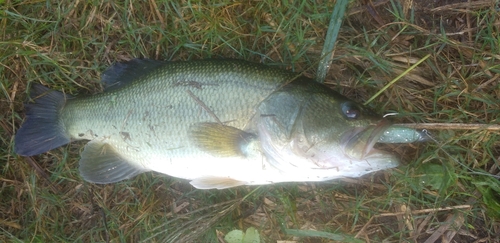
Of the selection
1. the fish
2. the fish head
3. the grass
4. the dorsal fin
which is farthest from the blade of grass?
the dorsal fin

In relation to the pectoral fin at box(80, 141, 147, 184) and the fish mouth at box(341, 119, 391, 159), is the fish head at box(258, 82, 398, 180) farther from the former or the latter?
the pectoral fin at box(80, 141, 147, 184)

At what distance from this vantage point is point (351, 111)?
241cm

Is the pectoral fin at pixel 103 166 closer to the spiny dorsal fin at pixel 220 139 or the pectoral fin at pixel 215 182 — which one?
the pectoral fin at pixel 215 182

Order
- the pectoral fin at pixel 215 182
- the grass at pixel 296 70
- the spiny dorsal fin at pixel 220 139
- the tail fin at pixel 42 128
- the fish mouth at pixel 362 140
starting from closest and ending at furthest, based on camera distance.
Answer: the fish mouth at pixel 362 140, the spiny dorsal fin at pixel 220 139, the pectoral fin at pixel 215 182, the grass at pixel 296 70, the tail fin at pixel 42 128

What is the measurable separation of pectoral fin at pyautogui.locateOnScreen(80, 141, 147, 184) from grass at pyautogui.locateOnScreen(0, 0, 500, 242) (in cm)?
25

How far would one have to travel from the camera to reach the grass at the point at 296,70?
283 cm

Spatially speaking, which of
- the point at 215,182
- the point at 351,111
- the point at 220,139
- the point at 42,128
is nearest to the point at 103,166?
the point at 42,128

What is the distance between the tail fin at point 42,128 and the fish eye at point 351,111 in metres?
2.06

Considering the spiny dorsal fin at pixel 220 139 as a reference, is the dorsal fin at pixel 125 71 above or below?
above

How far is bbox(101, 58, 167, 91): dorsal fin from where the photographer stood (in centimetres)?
292

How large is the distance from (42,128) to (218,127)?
1.51 m

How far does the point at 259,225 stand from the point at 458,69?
1.84 meters


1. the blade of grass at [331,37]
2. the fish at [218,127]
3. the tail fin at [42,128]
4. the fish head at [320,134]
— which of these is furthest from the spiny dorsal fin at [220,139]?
the tail fin at [42,128]

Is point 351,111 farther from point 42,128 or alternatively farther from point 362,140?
point 42,128
